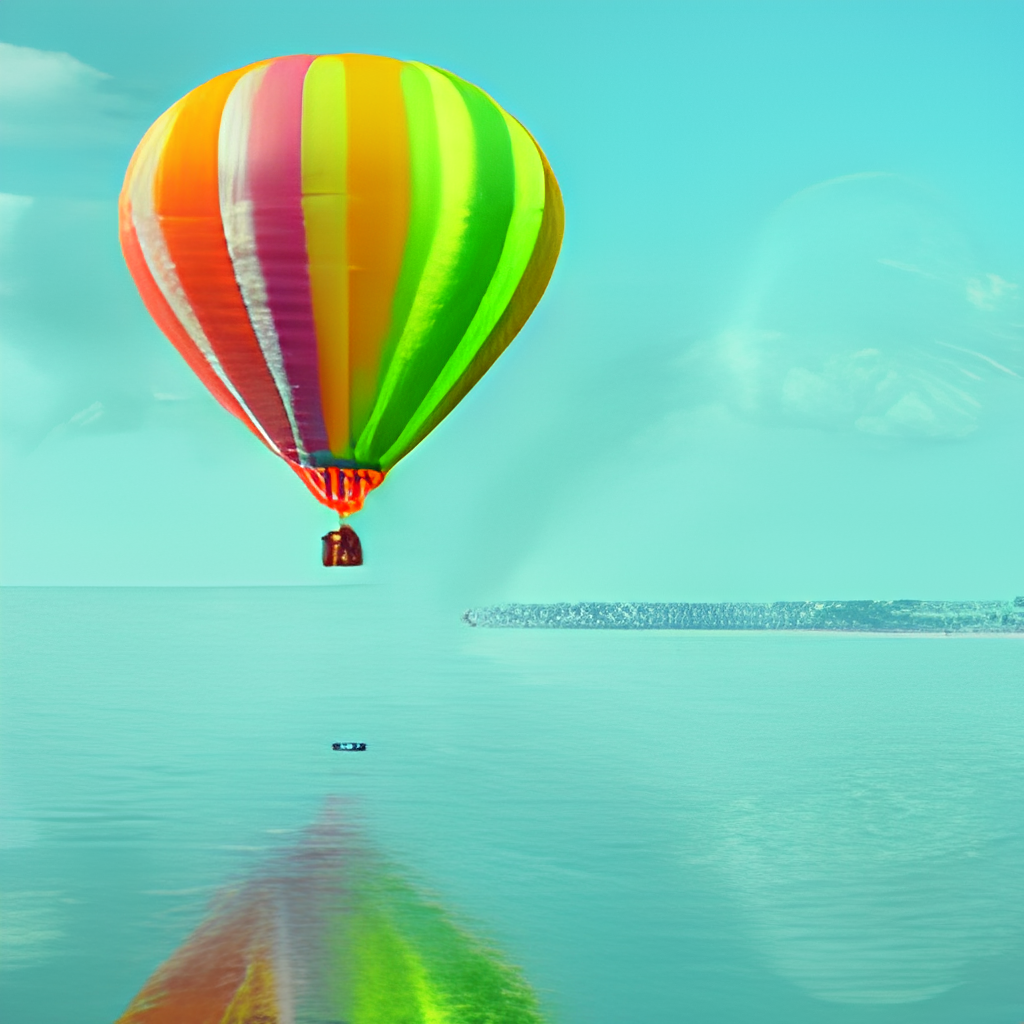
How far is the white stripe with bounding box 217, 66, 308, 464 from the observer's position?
784 inches

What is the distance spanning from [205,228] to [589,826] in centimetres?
1526

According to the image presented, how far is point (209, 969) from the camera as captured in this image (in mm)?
A: 20406

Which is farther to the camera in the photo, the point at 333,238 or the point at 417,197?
the point at 417,197

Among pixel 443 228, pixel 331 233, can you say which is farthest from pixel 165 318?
pixel 443 228

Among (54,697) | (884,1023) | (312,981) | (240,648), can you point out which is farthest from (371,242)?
(240,648)

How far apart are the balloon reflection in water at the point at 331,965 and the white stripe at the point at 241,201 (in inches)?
346

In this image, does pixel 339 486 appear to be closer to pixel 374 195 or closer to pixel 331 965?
pixel 374 195

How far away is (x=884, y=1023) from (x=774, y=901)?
6304mm

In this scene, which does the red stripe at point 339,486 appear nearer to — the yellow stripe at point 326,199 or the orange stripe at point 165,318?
the orange stripe at point 165,318

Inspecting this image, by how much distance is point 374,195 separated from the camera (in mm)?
20031

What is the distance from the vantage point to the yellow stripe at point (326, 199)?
19.9 m

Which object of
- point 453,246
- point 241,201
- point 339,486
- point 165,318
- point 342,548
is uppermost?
point 241,201

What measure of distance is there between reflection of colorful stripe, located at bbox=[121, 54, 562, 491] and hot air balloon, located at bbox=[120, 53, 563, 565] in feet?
0.08

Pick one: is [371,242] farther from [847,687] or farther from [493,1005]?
[847,687]
